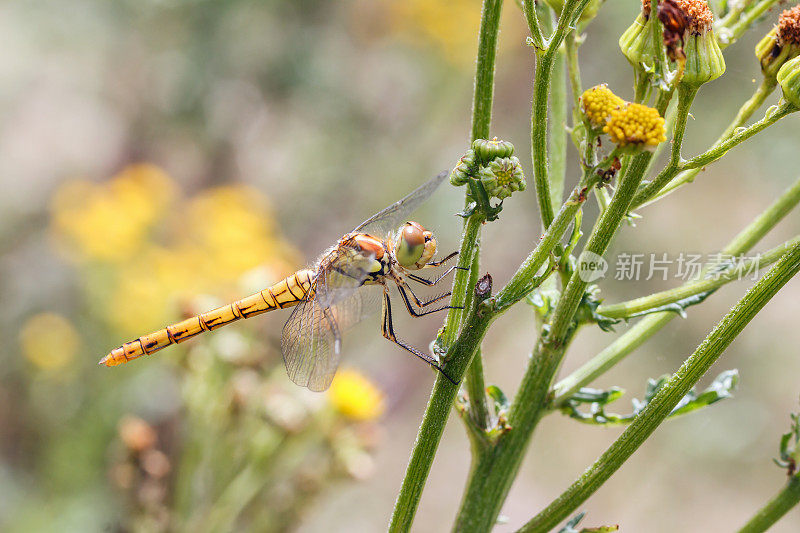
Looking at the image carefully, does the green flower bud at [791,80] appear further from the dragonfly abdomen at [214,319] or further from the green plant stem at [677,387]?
the dragonfly abdomen at [214,319]

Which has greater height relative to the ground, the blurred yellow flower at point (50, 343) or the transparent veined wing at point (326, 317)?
the blurred yellow flower at point (50, 343)

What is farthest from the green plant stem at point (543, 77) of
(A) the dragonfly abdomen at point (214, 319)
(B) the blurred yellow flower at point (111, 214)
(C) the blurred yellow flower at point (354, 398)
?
(B) the blurred yellow flower at point (111, 214)

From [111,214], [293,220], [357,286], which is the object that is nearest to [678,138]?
[357,286]

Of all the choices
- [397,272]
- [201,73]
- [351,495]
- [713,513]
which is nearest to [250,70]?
[201,73]

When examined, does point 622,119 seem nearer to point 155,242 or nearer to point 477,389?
point 477,389

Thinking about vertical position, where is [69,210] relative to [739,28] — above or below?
above

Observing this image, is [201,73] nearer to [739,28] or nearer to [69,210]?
[69,210]
